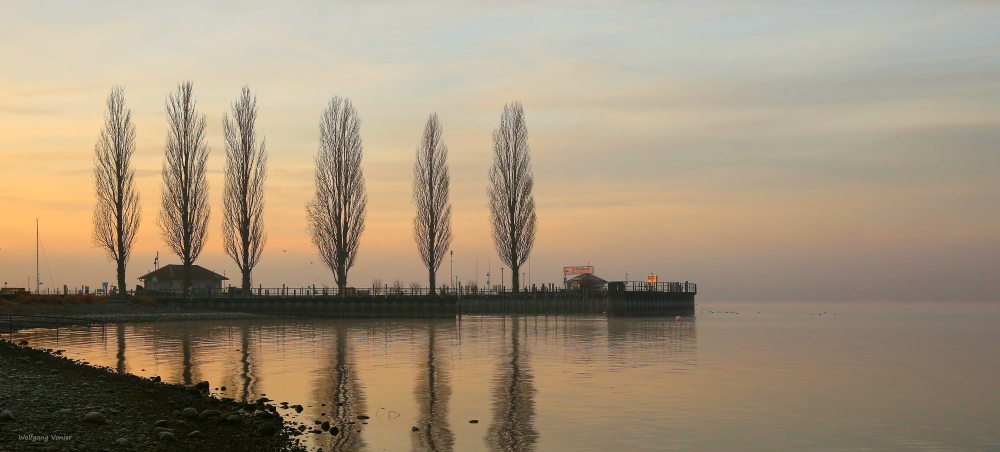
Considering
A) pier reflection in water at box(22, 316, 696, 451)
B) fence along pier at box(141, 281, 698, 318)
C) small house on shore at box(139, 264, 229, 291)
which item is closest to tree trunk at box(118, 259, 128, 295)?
fence along pier at box(141, 281, 698, 318)

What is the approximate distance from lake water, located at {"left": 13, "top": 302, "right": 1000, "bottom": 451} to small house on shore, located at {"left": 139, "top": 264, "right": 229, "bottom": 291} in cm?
6791

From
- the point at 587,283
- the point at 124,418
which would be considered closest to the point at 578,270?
the point at 587,283

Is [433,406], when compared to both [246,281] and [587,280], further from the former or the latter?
[587,280]

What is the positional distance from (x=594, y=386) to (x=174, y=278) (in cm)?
10210

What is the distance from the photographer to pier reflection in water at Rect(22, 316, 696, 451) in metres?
19.3

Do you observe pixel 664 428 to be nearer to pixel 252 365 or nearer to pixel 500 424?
pixel 500 424

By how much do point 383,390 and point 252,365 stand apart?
→ 8.93 meters

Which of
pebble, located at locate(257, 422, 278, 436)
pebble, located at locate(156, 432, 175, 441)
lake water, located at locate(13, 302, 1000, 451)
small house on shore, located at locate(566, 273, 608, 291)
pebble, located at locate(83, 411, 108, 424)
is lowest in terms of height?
lake water, located at locate(13, 302, 1000, 451)

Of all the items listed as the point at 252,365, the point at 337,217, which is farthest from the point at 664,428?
the point at 337,217

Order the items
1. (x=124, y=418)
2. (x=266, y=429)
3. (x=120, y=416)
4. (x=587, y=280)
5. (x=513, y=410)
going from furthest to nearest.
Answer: (x=587, y=280)
(x=513, y=410)
(x=120, y=416)
(x=124, y=418)
(x=266, y=429)

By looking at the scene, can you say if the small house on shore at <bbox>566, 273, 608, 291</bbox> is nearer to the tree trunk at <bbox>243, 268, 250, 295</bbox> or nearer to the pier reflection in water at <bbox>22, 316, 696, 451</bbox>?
the tree trunk at <bbox>243, 268, 250, 295</bbox>

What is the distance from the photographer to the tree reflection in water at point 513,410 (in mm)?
17891

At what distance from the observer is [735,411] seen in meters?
22.6

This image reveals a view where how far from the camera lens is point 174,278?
11812cm
